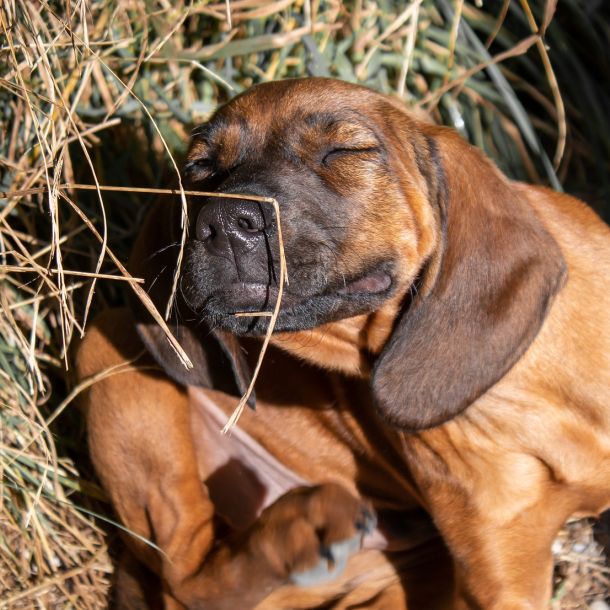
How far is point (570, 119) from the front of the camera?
4164 millimetres

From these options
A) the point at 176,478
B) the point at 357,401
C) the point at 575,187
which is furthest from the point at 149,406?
the point at 575,187

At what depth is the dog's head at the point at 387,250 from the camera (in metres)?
2.60

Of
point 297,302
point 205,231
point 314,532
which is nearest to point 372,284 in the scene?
point 297,302

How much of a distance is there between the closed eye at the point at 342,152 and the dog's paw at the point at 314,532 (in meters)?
0.91

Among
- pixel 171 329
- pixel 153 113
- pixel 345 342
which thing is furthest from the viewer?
pixel 153 113

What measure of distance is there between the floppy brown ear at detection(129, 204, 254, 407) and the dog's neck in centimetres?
20

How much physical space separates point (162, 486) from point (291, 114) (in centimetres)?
138

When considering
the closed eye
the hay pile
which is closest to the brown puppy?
the closed eye

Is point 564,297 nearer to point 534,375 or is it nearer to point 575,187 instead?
point 534,375

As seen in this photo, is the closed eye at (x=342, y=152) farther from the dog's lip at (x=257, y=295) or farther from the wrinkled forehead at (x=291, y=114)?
the dog's lip at (x=257, y=295)

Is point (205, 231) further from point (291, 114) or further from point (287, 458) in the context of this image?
point (287, 458)

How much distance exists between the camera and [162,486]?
3.44 m

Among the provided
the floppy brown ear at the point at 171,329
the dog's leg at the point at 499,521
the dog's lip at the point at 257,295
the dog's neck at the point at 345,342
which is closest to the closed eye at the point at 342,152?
the dog's lip at the point at 257,295

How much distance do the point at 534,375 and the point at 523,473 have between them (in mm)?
283
